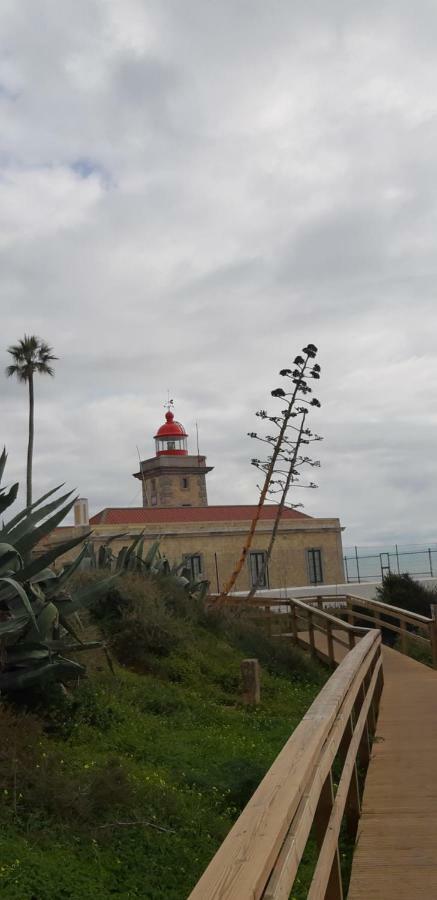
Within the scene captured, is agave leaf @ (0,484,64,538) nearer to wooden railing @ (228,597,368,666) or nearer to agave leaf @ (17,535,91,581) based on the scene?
agave leaf @ (17,535,91,581)

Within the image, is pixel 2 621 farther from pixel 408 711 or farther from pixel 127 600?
pixel 127 600

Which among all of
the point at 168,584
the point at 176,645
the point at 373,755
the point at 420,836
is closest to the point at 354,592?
the point at 168,584

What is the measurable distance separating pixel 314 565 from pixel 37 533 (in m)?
39.0

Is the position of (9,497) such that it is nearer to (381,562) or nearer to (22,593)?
(22,593)

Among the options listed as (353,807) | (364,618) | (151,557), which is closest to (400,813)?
(353,807)

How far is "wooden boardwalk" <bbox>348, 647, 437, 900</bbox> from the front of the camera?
15.2 ft

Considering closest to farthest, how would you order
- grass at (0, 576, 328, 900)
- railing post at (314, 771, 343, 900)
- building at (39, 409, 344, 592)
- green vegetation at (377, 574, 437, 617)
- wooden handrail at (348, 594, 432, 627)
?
railing post at (314, 771, 343, 900), grass at (0, 576, 328, 900), wooden handrail at (348, 594, 432, 627), green vegetation at (377, 574, 437, 617), building at (39, 409, 344, 592)

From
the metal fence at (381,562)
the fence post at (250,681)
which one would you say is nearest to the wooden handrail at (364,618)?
the fence post at (250,681)

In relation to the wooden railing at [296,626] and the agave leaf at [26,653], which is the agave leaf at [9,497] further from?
the wooden railing at [296,626]

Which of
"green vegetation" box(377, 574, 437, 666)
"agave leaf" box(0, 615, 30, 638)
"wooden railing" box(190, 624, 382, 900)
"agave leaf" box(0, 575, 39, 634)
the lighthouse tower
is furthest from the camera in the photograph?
the lighthouse tower

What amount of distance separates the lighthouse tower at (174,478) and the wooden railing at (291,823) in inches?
1908

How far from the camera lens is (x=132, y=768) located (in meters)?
7.39

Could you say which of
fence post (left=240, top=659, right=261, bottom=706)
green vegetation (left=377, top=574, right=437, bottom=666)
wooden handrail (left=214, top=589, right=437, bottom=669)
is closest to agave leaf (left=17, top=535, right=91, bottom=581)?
Result: fence post (left=240, top=659, right=261, bottom=706)

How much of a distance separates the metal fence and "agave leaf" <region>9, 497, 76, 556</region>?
4010cm
